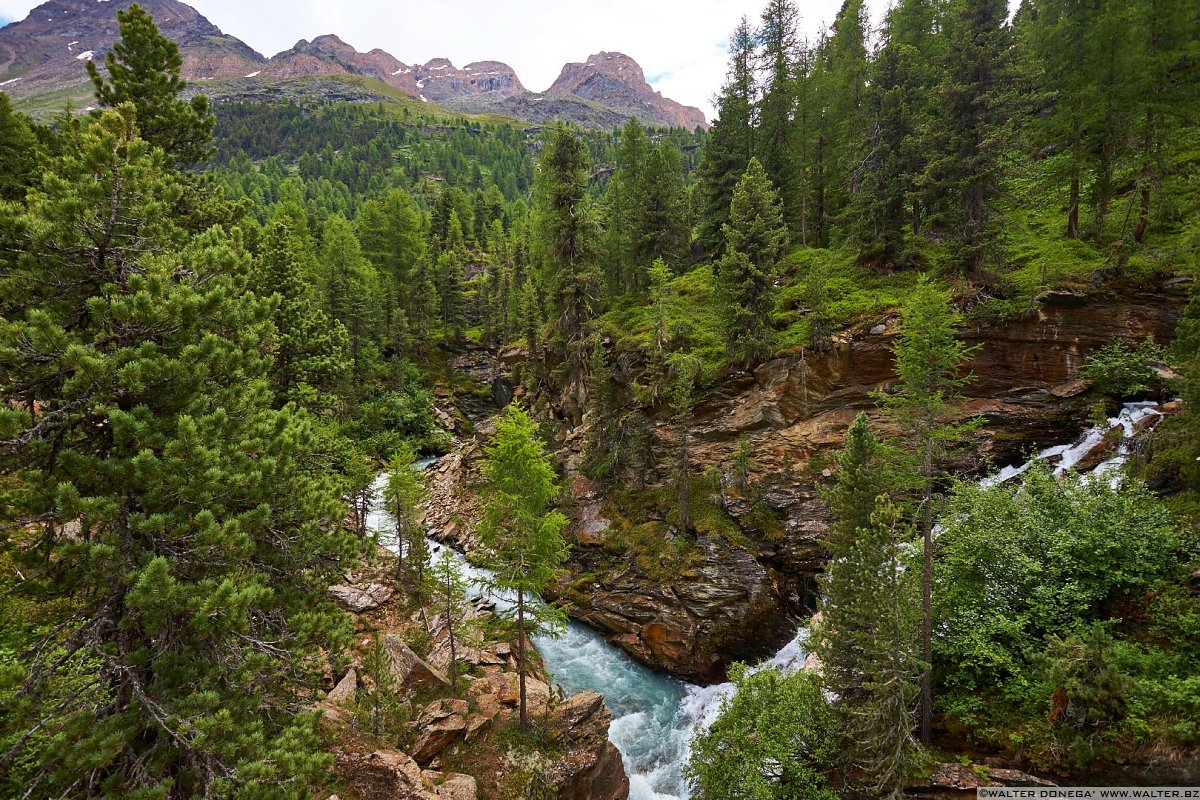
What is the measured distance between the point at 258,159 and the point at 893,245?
183928mm

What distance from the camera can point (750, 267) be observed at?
992 inches

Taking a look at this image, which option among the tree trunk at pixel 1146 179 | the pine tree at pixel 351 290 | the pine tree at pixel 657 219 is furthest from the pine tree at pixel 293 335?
the tree trunk at pixel 1146 179

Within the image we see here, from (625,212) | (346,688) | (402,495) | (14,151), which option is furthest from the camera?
(625,212)

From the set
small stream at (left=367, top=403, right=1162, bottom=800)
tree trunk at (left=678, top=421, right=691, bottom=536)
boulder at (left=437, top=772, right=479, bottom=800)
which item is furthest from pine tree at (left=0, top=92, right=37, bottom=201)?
tree trunk at (left=678, top=421, right=691, bottom=536)

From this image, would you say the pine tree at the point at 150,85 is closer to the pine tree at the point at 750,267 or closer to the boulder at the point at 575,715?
the boulder at the point at 575,715

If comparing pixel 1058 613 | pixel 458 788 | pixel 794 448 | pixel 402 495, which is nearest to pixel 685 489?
pixel 794 448

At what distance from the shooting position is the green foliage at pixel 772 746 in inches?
535

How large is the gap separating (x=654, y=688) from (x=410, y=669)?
36.0 feet

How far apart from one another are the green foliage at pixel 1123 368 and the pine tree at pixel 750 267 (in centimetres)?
1317

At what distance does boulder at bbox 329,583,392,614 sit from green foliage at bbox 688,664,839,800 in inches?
595

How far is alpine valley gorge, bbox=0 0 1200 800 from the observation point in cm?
785

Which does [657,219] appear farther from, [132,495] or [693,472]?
[132,495]

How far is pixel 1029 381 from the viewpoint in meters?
22.2

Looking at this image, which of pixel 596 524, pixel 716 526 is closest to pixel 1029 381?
pixel 716 526
